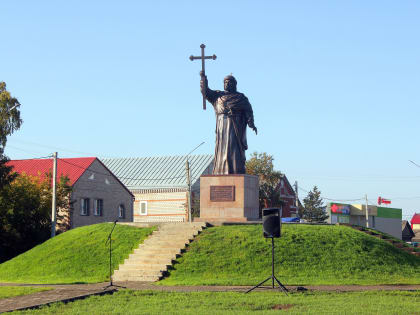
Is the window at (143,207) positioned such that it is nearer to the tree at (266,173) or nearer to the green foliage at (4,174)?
the tree at (266,173)

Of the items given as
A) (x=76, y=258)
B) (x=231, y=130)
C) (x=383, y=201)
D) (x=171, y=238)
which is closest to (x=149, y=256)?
(x=171, y=238)

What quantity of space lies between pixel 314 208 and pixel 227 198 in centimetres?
4924

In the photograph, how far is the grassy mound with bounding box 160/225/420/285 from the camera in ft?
67.9

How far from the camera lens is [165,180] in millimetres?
65438

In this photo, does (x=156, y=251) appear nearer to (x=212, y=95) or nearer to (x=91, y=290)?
(x=91, y=290)

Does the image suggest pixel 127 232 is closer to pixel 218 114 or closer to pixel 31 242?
pixel 218 114

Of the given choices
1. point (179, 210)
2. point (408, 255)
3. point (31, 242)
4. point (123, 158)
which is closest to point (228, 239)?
point (408, 255)

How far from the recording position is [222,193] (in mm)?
27109

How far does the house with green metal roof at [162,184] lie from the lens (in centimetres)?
6316

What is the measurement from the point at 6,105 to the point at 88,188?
14.6 metres

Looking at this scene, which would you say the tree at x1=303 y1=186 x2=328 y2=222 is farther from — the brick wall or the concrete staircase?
the concrete staircase

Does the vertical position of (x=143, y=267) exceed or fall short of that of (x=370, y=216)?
it falls short

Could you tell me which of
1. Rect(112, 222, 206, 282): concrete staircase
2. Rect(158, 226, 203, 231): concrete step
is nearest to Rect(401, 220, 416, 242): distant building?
Rect(158, 226, 203, 231): concrete step

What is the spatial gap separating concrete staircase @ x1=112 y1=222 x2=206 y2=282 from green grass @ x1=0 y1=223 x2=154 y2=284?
2.04 feet
